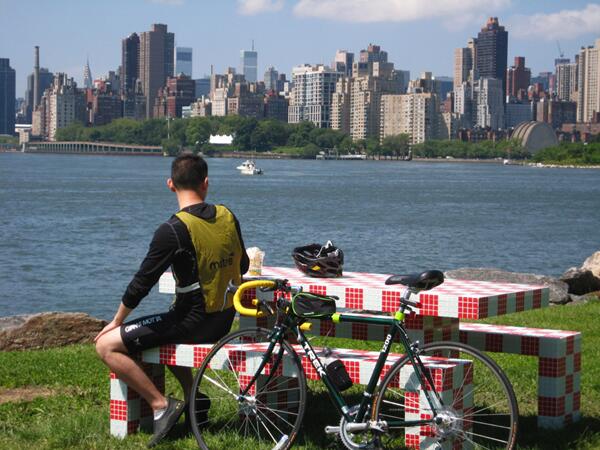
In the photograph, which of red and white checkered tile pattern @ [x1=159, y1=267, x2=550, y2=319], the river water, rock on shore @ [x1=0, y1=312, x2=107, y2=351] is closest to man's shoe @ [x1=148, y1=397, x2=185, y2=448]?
red and white checkered tile pattern @ [x1=159, y1=267, x2=550, y2=319]

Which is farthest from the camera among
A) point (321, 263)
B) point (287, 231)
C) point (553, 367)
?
point (287, 231)

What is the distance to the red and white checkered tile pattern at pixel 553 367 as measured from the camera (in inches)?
287

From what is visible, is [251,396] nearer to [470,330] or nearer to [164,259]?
[164,259]

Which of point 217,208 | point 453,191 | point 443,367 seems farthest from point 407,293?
point 453,191

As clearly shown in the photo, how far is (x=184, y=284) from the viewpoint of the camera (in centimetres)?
678

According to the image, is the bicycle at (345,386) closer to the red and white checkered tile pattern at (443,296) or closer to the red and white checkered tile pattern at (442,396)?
the red and white checkered tile pattern at (442,396)

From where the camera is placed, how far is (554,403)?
23.9 ft

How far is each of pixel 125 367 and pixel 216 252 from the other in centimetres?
85

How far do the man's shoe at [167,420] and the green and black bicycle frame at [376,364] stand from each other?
552 mm

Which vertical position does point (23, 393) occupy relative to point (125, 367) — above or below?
below

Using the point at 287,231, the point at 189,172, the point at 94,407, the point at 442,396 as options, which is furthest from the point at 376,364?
the point at 287,231

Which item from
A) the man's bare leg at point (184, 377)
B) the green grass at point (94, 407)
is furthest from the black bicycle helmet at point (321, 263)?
the man's bare leg at point (184, 377)

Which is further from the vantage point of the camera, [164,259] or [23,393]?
[23,393]

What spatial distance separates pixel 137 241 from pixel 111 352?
119 feet
